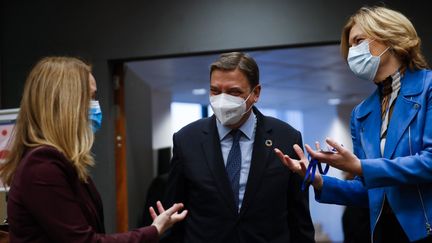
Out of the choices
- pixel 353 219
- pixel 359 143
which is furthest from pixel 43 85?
pixel 353 219

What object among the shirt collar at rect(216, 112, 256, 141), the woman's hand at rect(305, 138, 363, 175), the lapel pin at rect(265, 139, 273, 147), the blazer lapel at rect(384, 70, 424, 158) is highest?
the blazer lapel at rect(384, 70, 424, 158)

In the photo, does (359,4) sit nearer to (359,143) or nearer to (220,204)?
(359,143)

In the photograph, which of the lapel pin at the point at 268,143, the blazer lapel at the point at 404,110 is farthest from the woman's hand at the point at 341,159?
the lapel pin at the point at 268,143

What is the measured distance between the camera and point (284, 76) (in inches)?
263

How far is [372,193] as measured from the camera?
1.56 m

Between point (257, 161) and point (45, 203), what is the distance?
0.90 meters

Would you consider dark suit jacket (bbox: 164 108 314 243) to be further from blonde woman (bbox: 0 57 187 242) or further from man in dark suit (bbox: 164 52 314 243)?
blonde woman (bbox: 0 57 187 242)

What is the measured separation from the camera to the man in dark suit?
5.85 feet

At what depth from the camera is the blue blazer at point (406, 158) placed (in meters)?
1.38

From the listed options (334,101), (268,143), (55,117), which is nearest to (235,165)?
(268,143)

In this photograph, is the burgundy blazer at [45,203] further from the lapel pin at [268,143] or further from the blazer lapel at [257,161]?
the lapel pin at [268,143]

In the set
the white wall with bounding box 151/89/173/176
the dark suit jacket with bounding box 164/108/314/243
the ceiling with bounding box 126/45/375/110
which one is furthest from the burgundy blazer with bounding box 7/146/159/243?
the white wall with bounding box 151/89/173/176

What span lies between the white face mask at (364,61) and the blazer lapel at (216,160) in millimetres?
611

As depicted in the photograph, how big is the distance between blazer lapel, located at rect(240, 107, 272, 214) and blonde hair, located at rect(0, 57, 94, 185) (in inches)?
26.8
